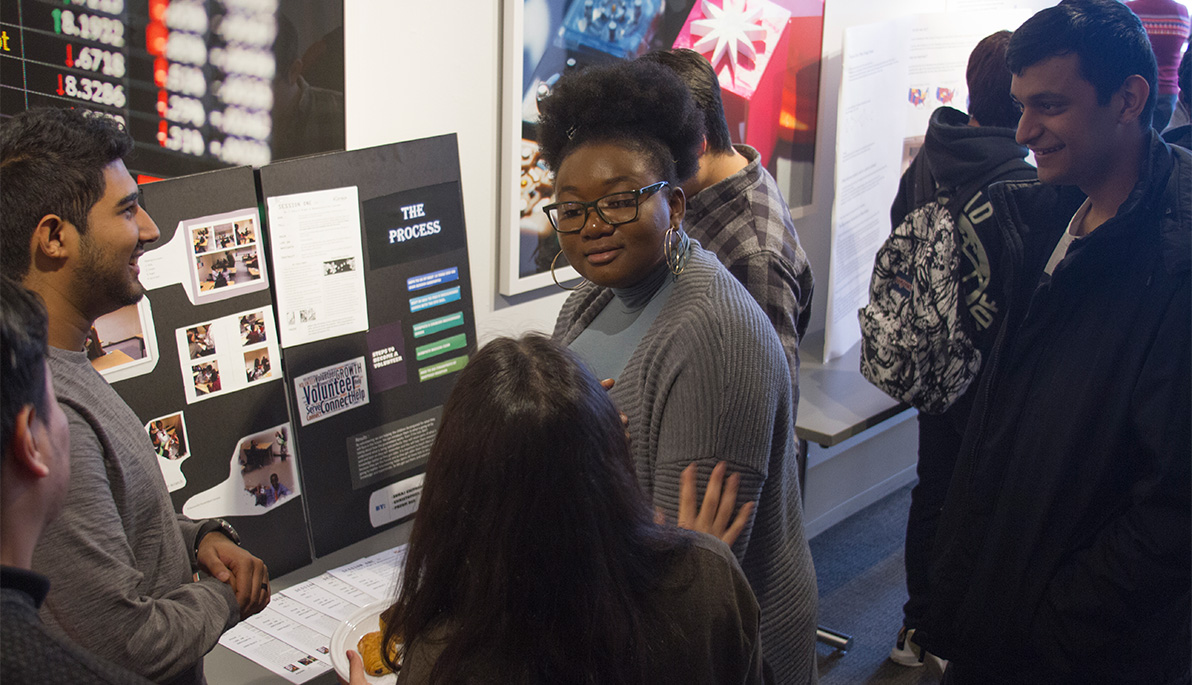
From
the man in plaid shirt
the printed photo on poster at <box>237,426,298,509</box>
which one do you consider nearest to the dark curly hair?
the man in plaid shirt

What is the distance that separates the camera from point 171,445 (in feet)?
6.01

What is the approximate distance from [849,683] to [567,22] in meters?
2.32

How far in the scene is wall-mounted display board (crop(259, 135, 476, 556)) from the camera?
6.63 feet

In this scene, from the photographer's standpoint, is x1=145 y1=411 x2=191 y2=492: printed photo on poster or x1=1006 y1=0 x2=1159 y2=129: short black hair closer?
x1=1006 y1=0 x2=1159 y2=129: short black hair

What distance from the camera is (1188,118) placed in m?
2.86

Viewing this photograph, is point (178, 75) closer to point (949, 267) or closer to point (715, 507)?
point (715, 507)

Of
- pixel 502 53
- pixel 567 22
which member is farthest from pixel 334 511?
pixel 567 22

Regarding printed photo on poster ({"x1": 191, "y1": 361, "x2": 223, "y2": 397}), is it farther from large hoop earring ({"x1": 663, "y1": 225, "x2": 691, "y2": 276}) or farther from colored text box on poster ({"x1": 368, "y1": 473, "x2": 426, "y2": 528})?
large hoop earring ({"x1": 663, "y1": 225, "x2": 691, "y2": 276})

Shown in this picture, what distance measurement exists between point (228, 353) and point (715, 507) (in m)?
1.19

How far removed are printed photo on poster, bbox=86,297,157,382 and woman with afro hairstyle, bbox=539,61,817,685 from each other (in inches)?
34.3

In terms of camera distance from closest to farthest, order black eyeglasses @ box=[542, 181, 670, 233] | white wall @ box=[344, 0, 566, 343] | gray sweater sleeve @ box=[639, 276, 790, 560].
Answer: gray sweater sleeve @ box=[639, 276, 790, 560], black eyeglasses @ box=[542, 181, 670, 233], white wall @ box=[344, 0, 566, 343]

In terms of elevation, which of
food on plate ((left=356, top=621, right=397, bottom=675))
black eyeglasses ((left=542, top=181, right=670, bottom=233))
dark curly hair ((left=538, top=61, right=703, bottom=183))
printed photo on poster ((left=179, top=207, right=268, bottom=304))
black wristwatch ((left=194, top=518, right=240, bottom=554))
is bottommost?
food on plate ((left=356, top=621, right=397, bottom=675))

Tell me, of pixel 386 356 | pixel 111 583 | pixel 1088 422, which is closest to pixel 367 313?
pixel 386 356

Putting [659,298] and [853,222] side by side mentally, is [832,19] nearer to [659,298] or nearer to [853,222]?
[853,222]
